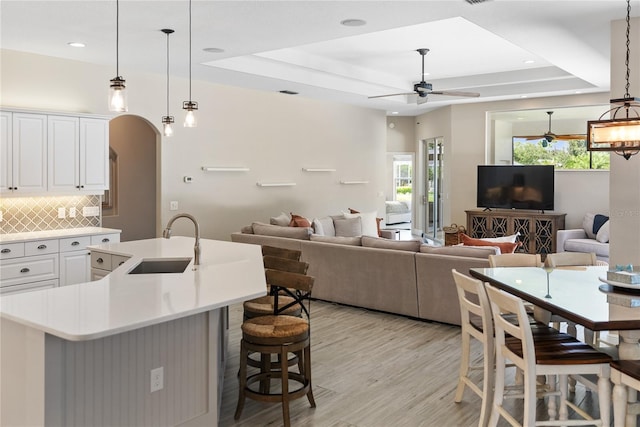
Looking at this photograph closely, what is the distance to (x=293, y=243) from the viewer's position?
6.46m

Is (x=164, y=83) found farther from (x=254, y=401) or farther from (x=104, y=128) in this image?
(x=254, y=401)

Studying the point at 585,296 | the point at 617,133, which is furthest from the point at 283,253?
the point at 617,133

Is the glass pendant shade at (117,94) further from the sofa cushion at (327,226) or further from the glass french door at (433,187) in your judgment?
the glass french door at (433,187)

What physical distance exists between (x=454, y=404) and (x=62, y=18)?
439 cm

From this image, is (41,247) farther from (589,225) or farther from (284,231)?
(589,225)

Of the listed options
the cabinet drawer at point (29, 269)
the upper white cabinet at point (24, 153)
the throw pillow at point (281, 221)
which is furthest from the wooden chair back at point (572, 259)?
the upper white cabinet at point (24, 153)

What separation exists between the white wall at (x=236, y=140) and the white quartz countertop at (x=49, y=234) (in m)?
1.21

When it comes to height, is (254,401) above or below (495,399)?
below

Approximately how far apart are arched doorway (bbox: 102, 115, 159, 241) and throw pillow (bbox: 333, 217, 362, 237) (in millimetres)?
2866

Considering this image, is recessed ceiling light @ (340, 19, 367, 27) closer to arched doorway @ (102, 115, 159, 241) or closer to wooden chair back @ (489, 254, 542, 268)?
wooden chair back @ (489, 254, 542, 268)

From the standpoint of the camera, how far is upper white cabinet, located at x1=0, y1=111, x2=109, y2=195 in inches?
212

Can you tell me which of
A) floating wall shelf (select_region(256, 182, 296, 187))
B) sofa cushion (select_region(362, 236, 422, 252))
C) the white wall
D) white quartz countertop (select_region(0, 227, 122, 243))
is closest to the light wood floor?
sofa cushion (select_region(362, 236, 422, 252))

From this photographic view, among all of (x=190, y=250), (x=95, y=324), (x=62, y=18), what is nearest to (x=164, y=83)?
(x=62, y=18)

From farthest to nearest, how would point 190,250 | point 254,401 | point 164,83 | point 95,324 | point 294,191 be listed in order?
point 294,191
point 164,83
point 190,250
point 254,401
point 95,324
